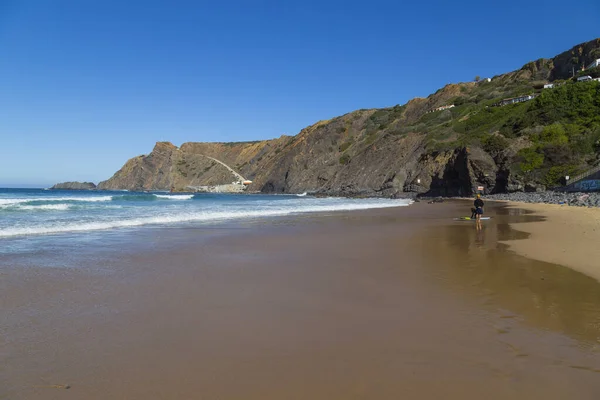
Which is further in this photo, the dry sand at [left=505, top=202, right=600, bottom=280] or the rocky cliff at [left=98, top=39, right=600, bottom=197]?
the rocky cliff at [left=98, top=39, right=600, bottom=197]

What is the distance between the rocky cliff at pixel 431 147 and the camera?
42844 mm

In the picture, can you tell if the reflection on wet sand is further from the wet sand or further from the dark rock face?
the dark rock face

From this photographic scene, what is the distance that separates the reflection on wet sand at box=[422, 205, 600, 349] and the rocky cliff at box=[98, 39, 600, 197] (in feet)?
114

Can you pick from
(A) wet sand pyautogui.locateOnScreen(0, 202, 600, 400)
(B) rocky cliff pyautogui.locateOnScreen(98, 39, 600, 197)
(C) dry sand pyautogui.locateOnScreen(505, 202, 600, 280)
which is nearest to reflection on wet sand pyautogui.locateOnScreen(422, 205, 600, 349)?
(A) wet sand pyautogui.locateOnScreen(0, 202, 600, 400)

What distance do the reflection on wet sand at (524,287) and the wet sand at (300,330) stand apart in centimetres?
3

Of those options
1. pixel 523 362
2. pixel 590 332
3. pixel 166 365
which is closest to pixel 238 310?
pixel 166 365

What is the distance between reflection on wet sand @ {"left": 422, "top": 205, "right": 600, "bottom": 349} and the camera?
4.28 meters

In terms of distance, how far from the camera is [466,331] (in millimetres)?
4051

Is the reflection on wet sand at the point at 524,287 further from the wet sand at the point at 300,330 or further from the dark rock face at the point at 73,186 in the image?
the dark rock face at the point at 73,186

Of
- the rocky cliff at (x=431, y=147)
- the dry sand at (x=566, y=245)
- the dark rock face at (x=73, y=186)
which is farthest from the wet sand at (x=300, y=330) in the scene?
the dark rock face at (x=73, y=186)

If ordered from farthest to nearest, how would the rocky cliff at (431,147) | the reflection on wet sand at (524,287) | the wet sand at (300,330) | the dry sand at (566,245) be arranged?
the rocky cliff at (431,147), the dry sand at (566,245), the reflection on wet sand at (524,287), the wet sand at (300,330)

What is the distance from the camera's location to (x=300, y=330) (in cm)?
418

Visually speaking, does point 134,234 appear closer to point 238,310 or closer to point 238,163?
point 238,310

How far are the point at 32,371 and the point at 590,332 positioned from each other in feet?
16.8
